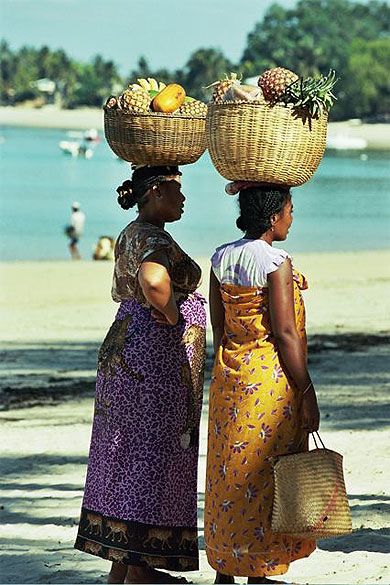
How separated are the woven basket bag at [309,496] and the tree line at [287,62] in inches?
4300

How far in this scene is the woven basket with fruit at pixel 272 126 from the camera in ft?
16.3

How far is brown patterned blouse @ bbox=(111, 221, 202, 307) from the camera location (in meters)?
5.31

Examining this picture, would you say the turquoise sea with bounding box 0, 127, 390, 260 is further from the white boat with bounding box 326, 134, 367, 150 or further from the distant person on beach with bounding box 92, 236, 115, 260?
the white boat with bounding box 326, 134, 367, 150

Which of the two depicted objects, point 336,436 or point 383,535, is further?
point 336,436

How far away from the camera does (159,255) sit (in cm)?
527

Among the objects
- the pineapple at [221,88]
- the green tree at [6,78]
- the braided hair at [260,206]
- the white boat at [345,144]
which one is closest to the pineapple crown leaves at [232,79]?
the pineapple at [221,88]

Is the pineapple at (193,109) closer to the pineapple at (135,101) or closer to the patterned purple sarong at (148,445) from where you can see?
the pineapple at (135,101)

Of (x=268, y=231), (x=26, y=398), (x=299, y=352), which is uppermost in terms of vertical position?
(x=268, y=231)

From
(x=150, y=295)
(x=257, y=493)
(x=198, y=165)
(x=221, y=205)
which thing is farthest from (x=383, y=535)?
(x=198, y=165)

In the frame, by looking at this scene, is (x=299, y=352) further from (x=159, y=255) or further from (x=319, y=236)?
(x=319, y=236)

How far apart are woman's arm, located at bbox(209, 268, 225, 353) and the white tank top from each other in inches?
3.0

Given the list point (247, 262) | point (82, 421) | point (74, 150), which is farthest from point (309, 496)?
point (74, 150)

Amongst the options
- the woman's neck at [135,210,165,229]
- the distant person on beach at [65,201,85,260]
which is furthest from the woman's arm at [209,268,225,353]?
the distant person on beach at [65,201,85,260]

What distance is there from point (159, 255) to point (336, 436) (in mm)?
3277
